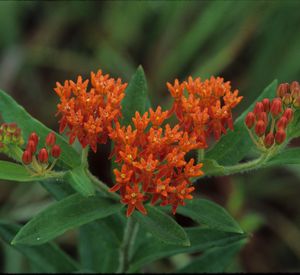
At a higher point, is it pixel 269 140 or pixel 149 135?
pixel 149 135

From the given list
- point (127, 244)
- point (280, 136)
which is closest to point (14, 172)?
point (127, 244)

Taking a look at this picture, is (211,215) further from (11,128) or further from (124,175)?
(11,128)

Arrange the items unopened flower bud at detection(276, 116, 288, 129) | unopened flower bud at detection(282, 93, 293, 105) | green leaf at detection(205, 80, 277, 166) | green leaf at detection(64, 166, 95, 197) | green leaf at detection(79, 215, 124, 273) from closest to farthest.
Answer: green leaf at detection(64, 166, 95, 197) < unopened flower bud at detection(276, 116, 288, 129) < unopened flower bud at detection(282, 93, 293, 105) < green leaf at detection(205, 80, 277, 166) < green leaf at detection(79, 215, 124, 273)

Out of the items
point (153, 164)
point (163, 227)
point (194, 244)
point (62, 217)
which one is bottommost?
point (194, 244)

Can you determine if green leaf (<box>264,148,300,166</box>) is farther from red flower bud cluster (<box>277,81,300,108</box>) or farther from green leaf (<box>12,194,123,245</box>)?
green leaf (<box>12,194,123,245</box>)

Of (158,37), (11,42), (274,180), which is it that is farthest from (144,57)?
(274,180)

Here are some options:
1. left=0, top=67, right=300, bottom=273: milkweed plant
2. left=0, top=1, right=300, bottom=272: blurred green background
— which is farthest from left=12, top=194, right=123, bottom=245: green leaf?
left=0, top=1, right=300, bottom=272: blurred green background

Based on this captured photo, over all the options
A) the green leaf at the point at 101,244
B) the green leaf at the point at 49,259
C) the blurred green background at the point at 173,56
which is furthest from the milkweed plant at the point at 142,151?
the blurred green background at the point at 173,56
